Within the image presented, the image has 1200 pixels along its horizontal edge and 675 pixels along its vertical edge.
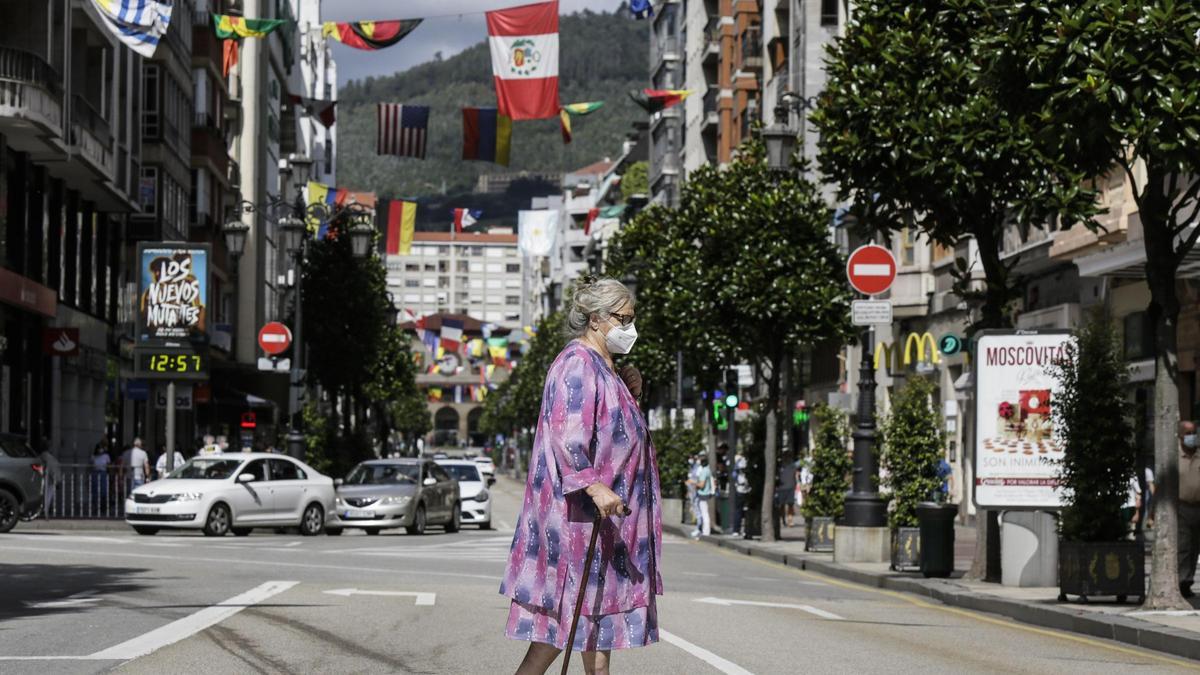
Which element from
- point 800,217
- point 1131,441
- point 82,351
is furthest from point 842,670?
point 82,351

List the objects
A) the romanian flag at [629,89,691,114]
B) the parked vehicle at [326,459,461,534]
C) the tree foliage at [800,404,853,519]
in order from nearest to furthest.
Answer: the tree foliage at [800,404,853,519] < the parked vehicle at [326,459,461,534] < the romanian flag at [629,89,691,114]

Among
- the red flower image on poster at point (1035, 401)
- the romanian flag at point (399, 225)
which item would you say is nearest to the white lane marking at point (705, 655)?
the red flower image on poster at point (1035, 401)

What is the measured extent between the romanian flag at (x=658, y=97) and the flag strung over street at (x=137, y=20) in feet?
61.6

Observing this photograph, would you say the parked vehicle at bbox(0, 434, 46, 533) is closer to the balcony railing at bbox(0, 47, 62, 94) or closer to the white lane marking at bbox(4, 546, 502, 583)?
the white lane marking at bbox(4, 546, 502, 583)

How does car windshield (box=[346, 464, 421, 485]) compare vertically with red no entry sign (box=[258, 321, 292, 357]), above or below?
below

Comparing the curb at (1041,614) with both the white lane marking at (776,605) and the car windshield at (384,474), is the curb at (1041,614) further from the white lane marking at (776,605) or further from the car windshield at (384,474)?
the car windshield at (384,474)

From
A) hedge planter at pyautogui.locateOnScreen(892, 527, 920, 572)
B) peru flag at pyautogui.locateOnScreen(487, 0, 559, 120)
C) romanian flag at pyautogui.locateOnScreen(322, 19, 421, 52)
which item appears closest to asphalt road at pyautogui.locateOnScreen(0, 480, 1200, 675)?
hedge planter at pyautogui.locateOnScreen(892, 527, 920, 572)

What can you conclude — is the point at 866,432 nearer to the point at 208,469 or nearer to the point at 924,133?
the point at 924,133

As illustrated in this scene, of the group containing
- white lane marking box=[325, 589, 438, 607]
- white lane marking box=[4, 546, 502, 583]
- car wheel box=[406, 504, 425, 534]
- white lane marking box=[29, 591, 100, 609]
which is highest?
white lane marking box=[29, 591, 100, 609]

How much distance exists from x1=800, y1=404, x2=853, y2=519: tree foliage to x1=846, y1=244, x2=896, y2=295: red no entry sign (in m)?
3.79

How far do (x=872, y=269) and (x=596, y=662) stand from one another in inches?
860

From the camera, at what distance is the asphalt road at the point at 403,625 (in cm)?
1272

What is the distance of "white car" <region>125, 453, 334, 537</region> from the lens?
34.6 metres

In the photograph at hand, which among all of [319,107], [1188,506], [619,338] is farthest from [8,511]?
[619,338]
